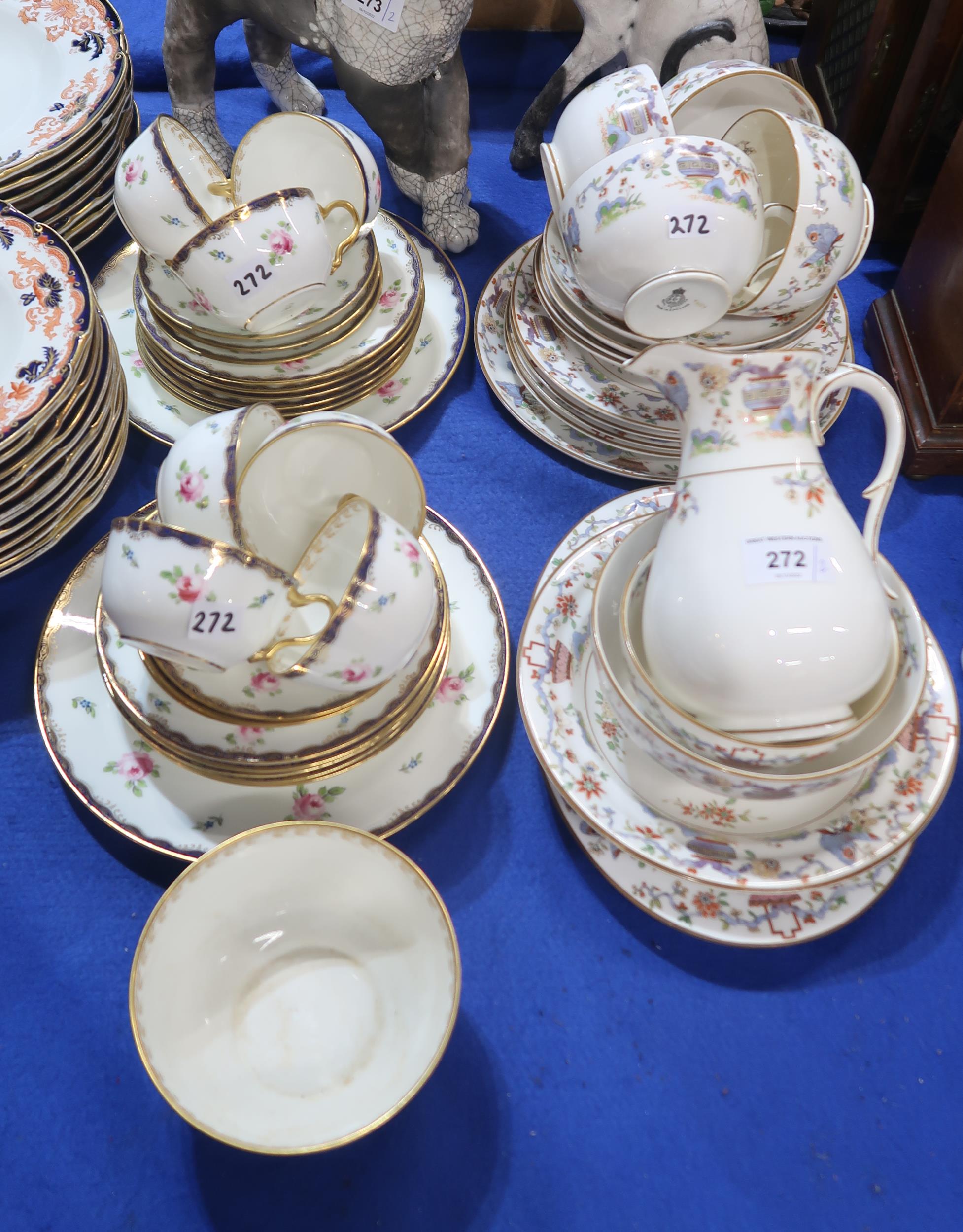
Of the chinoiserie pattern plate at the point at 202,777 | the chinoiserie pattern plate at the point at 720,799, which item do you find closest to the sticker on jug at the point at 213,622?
the chinoiserie pattern plate at the point at 202,777

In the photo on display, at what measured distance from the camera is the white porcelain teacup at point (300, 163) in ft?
2.74

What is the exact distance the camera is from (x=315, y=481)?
0.67 meters

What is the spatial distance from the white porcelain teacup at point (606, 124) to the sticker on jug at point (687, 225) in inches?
3.8

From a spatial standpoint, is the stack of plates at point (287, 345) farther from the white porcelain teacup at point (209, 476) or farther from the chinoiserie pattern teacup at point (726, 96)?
the chinoiserie pattern teacup at point (726, 96)

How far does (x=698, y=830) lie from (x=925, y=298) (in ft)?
1.84

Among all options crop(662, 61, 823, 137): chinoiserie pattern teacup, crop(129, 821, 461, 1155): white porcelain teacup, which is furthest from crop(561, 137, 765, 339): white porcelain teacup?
crop(129, 821, 461, 1155): white porcelain teacup

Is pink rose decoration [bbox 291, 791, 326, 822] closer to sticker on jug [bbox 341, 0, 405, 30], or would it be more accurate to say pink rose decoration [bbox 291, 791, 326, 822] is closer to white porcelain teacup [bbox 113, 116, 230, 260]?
white porcelain teacup [bbox 113, 116, 230, 260]

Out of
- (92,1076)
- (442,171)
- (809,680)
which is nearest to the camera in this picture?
(809,680)

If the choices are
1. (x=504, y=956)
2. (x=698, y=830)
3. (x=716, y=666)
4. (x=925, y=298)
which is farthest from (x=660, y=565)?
(x=925, y=298)

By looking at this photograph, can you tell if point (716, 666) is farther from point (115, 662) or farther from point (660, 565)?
point (115, 662)

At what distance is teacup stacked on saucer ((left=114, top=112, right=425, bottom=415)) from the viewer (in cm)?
72

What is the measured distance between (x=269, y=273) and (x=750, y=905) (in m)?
0.58

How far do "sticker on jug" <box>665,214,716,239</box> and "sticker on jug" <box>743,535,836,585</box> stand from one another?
0.91ft

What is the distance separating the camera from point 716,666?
52 centimetres
